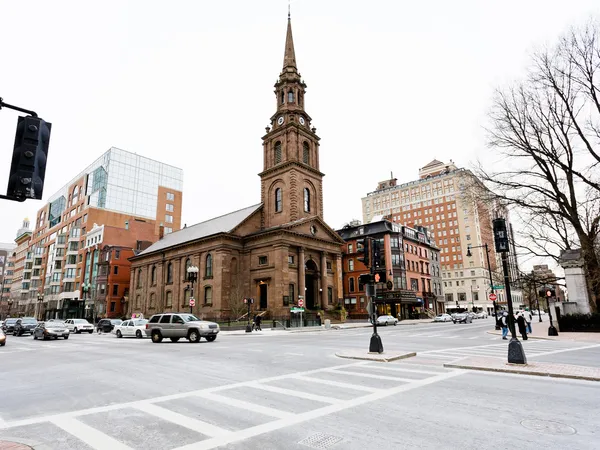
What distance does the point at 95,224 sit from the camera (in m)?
72.5

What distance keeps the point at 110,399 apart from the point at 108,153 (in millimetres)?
82450

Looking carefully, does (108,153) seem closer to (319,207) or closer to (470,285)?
(319,207)

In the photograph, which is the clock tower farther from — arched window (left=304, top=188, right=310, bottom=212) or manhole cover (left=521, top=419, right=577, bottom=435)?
manhole cover (left=521, top=419, right=577, bottom=435)

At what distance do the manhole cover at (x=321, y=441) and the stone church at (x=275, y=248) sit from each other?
38589mm

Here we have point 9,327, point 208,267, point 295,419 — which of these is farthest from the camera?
point 208,267

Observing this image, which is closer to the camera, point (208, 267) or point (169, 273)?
point (208, 267)

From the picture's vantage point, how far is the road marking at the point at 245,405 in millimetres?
6207

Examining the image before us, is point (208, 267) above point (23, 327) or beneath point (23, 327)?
above

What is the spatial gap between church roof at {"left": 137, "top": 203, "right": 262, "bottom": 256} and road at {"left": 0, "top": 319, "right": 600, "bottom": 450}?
3911 cm

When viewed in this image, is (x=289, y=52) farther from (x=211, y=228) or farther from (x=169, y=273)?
(x=169, y=273)

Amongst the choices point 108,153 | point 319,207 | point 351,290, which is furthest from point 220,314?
point 108,153

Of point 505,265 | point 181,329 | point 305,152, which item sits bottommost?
point 181,329

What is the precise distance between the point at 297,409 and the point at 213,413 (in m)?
1.42

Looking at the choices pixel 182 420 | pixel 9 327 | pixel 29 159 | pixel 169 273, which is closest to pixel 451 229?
pixel 169 273
